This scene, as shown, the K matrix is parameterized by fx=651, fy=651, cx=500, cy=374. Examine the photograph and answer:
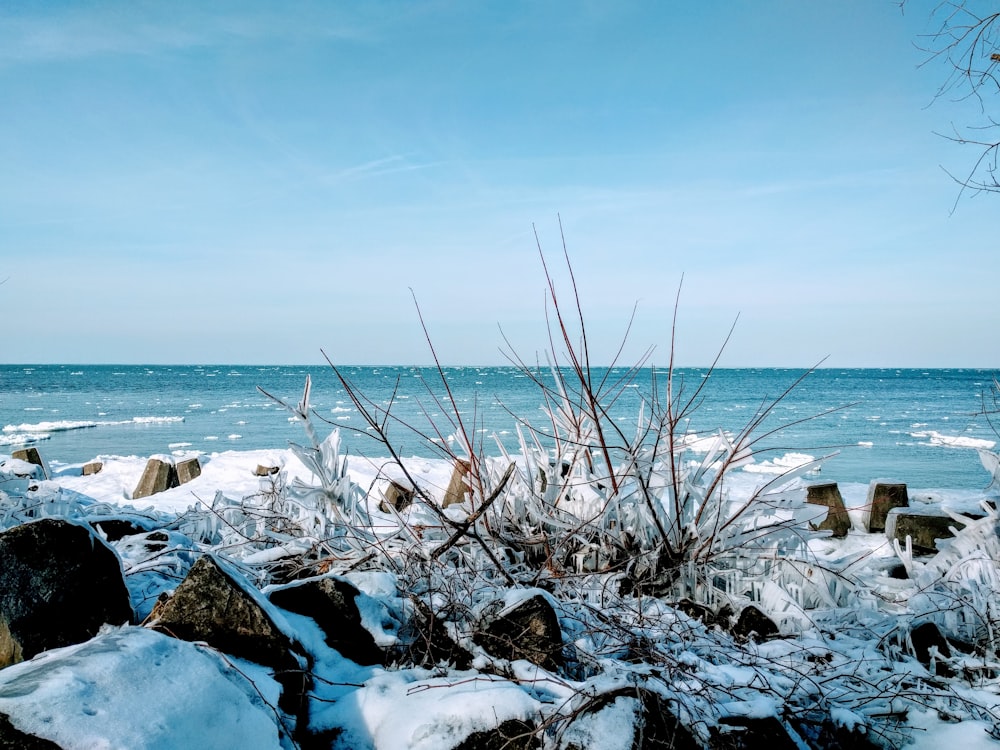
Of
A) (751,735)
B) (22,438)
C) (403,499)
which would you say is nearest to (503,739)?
(751,735)

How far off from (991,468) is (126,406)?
41921mm

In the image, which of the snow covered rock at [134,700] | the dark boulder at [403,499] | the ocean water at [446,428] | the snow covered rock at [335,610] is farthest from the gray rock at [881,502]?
the snow covered rock at [134,700]

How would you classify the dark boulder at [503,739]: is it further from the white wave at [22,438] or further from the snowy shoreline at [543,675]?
the white wave at [22,438]

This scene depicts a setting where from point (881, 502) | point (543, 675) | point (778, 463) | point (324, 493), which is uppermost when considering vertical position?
point (324, 493)

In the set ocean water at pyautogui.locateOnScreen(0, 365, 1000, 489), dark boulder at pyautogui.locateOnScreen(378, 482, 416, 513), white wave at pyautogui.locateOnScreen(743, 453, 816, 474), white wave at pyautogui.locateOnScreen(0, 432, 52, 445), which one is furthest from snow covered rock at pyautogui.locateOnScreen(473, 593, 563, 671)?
white wave at pyautogui.locateOnScreen(0, 432, 52, 445)

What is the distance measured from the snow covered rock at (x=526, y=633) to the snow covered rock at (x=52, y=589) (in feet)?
3.69

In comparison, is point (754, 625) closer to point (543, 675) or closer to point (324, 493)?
point (543, 675)

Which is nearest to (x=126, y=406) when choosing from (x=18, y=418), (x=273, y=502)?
→ (x=18, y=418)

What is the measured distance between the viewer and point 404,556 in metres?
2.66

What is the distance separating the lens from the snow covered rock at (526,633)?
6.79ft

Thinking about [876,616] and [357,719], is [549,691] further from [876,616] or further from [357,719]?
[876,616]

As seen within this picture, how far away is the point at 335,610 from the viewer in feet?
7.30

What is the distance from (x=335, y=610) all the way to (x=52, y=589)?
0.84 metres

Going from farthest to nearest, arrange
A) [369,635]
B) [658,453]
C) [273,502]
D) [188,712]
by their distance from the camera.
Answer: [273,502] → [658,453] → [369,635] → [188,712]
